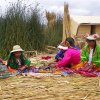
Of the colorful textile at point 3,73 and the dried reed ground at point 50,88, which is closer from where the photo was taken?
the dried reed ground at point 50,88

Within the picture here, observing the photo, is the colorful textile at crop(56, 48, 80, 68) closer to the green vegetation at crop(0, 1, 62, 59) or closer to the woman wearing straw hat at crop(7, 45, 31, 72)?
the woman wearing straw hat at crop(7, 45, 31, 72)

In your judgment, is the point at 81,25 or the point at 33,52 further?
the point at 81,25

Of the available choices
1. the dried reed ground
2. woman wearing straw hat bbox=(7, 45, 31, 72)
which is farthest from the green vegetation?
the dried reed ground

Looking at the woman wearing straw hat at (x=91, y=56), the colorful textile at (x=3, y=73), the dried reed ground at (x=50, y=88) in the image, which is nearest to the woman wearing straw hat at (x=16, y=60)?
the colorful textile at (x=3, y=73)

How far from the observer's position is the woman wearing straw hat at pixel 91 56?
20.1 ft

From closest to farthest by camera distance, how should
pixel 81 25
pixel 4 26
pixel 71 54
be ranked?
1. pixel 71 54
2. pixel 4 26
3. pixel 81 25

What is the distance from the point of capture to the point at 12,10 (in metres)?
10.1

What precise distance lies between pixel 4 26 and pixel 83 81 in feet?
16.7

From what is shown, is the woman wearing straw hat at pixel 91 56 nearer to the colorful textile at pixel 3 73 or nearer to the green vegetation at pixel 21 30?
the colorful textile at pixel 3 73

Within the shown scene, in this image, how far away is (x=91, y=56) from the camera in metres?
6.21

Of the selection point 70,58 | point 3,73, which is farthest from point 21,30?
point 3,73

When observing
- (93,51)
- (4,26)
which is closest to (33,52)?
(4,26)

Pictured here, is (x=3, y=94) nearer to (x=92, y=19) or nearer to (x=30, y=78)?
(x=30, y=78)

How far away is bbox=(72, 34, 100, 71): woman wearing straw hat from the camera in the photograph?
20.1 feet
